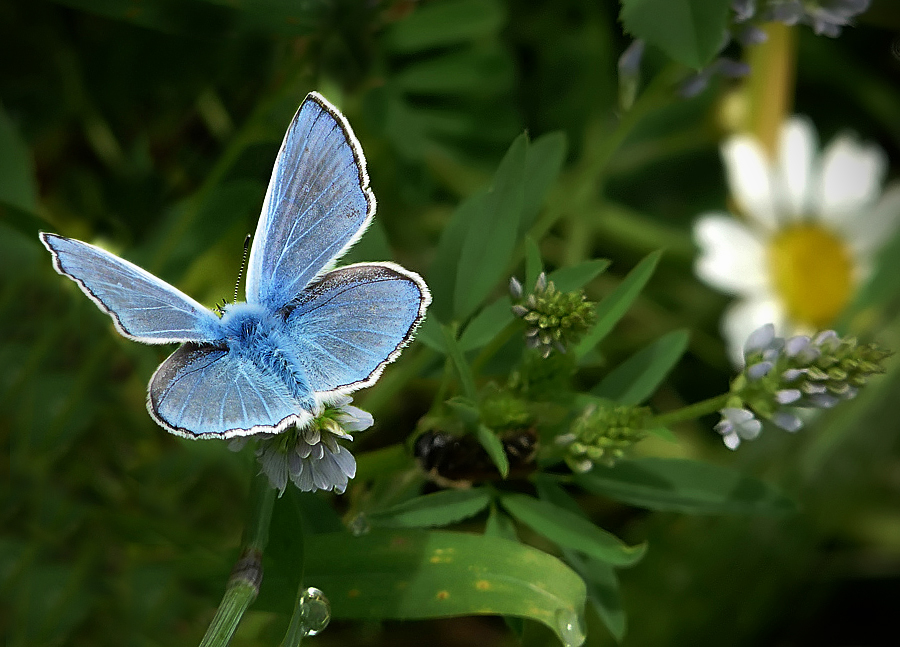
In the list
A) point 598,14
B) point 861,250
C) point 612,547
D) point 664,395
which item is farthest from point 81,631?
point 861,250

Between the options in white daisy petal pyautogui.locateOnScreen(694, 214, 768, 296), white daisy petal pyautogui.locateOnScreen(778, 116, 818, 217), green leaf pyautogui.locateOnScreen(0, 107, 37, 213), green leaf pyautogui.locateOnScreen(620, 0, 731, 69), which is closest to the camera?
green leaf pyautogui.locateOnScreen(620, 0, 731, 69)

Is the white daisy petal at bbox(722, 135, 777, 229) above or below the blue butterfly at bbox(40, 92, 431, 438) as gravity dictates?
below

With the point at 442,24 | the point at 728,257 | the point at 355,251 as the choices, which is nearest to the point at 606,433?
the point at 355,251

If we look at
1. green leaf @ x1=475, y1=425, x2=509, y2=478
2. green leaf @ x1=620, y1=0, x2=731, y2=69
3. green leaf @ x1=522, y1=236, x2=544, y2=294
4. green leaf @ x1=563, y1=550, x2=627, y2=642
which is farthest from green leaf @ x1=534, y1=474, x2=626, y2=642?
green leaf @ x1=620, y1=0, x2=731, y2=69

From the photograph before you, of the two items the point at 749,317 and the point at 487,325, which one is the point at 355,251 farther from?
the point at 749,317

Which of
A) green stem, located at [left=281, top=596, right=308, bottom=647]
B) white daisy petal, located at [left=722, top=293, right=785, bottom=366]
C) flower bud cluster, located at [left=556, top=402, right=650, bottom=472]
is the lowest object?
white daisy petal, located at [left=722, top=293, right=785, bottom=366]

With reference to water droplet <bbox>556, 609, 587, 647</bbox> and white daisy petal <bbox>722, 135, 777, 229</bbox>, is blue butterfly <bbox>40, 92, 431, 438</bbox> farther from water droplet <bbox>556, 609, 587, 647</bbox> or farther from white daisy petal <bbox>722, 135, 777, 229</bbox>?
white daisy petal <bbox>722, 135, 777, 229</bbox>

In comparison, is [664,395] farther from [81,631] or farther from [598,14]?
[81,631]

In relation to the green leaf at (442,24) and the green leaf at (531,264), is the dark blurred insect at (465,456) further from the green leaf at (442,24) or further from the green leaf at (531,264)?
the green leaf at (442,24)
